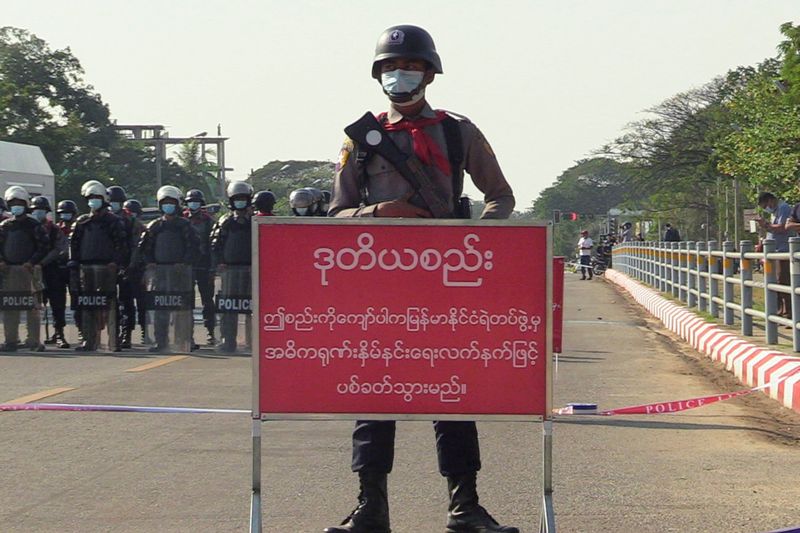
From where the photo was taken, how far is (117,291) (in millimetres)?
18609

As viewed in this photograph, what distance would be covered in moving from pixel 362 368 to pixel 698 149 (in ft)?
199

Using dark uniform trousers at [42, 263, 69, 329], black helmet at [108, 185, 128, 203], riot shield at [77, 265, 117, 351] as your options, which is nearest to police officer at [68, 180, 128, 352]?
riot shield at [77, 265, 117, 351]

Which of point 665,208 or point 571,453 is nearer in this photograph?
point 571,453

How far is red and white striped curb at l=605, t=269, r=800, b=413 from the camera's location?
11.2 meters

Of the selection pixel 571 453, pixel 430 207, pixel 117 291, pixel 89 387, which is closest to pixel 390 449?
pixel 430 207

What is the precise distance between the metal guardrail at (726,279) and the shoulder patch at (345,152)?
7669 millimetres

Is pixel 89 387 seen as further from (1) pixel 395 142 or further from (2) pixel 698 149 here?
(2) pixel 698 149

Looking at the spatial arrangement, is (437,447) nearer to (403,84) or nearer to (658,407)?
(403,84)

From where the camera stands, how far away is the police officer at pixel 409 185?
6.08 meters

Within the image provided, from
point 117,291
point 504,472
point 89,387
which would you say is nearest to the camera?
point 504,472

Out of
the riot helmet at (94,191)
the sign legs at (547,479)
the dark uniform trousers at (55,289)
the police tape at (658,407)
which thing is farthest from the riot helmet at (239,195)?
the sign legs at (547,479)

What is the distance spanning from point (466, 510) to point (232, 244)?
39.8 feet

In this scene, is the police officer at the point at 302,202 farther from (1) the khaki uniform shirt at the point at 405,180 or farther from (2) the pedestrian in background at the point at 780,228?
(1) the khaki uniform shirt at the point at 405,180

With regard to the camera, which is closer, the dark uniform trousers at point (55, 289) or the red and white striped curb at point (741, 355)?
the red and white striped curb at point (741, 355)
